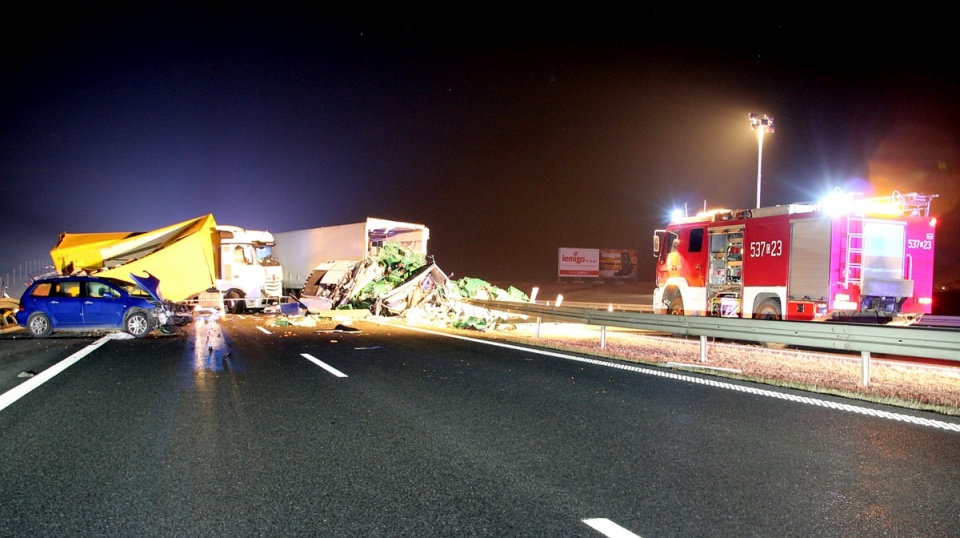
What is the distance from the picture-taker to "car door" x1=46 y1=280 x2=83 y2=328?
49.0ft

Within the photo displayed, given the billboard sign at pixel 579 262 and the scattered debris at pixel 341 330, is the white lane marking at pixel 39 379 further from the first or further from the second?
the billboard sign at pixel 579 262

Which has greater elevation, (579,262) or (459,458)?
(579,262)

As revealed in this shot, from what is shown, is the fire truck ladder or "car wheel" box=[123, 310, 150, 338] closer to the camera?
the fire truck ladder

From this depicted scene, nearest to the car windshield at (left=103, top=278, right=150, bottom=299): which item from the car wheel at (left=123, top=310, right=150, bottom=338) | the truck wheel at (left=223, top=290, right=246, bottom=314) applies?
the car wheel at (left=123, top=310, right=150, bottom=338)

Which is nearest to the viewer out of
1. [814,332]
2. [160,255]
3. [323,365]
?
[814,332]

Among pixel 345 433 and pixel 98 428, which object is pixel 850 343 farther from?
pixel 98 428

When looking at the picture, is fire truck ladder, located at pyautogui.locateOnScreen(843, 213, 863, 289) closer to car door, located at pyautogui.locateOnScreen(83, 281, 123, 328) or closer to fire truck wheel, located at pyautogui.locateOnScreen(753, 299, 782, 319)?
fire truck wheel, located at pyautogui.locateOnScreen(753, 299, 782, 319)

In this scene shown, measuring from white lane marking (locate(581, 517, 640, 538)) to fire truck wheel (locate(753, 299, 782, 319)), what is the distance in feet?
39.6

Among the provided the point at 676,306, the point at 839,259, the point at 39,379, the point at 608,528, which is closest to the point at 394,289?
the point at 676,306

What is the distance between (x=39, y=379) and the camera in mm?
8828

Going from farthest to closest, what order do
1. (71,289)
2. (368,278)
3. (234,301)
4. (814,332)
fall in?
(234,301)
(368,278)
(71,289)
(814,332)

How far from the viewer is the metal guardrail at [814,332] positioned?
8.06 m

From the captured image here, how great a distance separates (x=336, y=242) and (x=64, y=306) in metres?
12.1

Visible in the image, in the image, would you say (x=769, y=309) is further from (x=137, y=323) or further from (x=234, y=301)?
(x=234, y=301)
